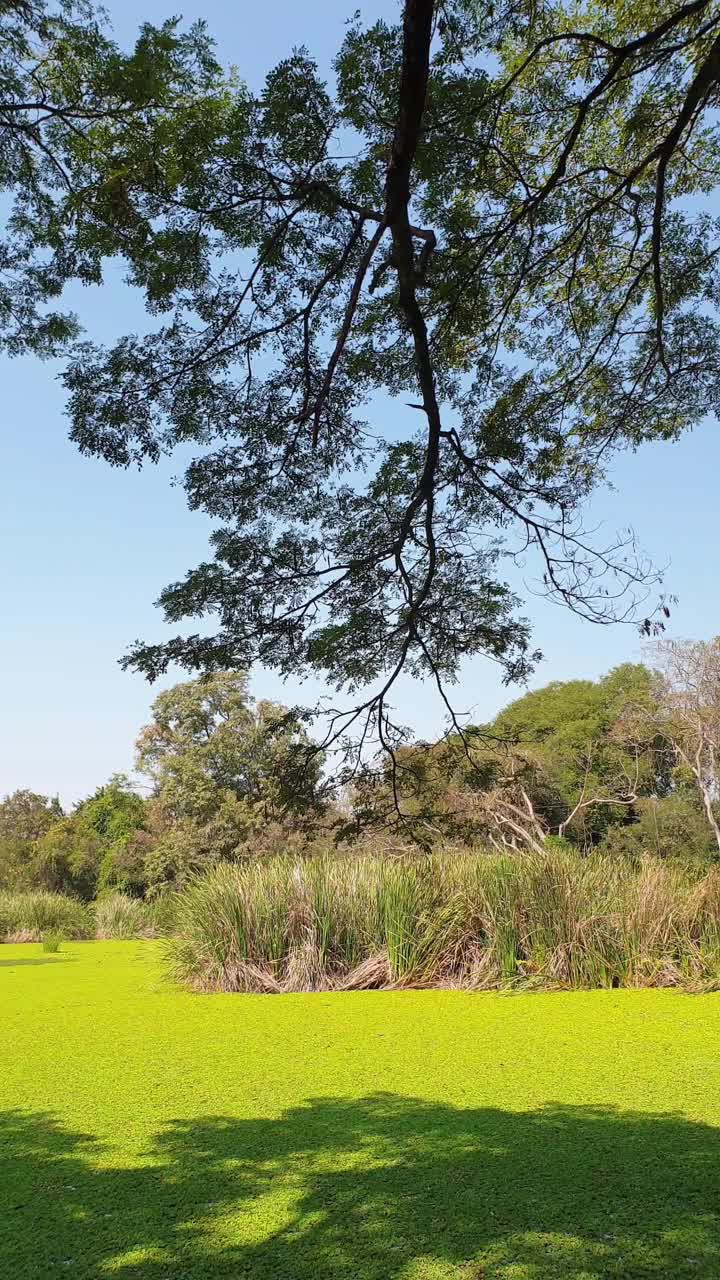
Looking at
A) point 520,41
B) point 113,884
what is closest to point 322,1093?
point 520,41

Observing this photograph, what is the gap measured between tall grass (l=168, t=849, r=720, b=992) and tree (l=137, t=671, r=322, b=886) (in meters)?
9.91

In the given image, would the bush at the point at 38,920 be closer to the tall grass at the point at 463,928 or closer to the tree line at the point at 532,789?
the tree line at the point at 532,789

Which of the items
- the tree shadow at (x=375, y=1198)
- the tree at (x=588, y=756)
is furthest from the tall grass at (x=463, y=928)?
the tree at (x=588, y=756)

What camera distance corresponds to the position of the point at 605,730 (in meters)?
20.6

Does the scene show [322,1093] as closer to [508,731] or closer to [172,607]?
[508,731]

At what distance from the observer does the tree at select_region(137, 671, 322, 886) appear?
17.7 metres

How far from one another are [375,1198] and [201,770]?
→ 52.4ft

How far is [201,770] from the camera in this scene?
1808 centimetres

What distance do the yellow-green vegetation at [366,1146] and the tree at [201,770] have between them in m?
12.2

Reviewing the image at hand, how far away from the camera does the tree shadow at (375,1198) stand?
2.12 m

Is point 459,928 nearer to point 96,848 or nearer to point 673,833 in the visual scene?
point 673,833

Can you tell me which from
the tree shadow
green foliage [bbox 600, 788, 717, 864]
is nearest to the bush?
green foliage [bbox 600, 788, 717, 864]

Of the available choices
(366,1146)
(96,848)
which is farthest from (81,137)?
(96,848)

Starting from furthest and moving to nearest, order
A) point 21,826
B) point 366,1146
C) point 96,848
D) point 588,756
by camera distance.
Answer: point 21,826
point 96,848
point 588,756
point 366,1146
